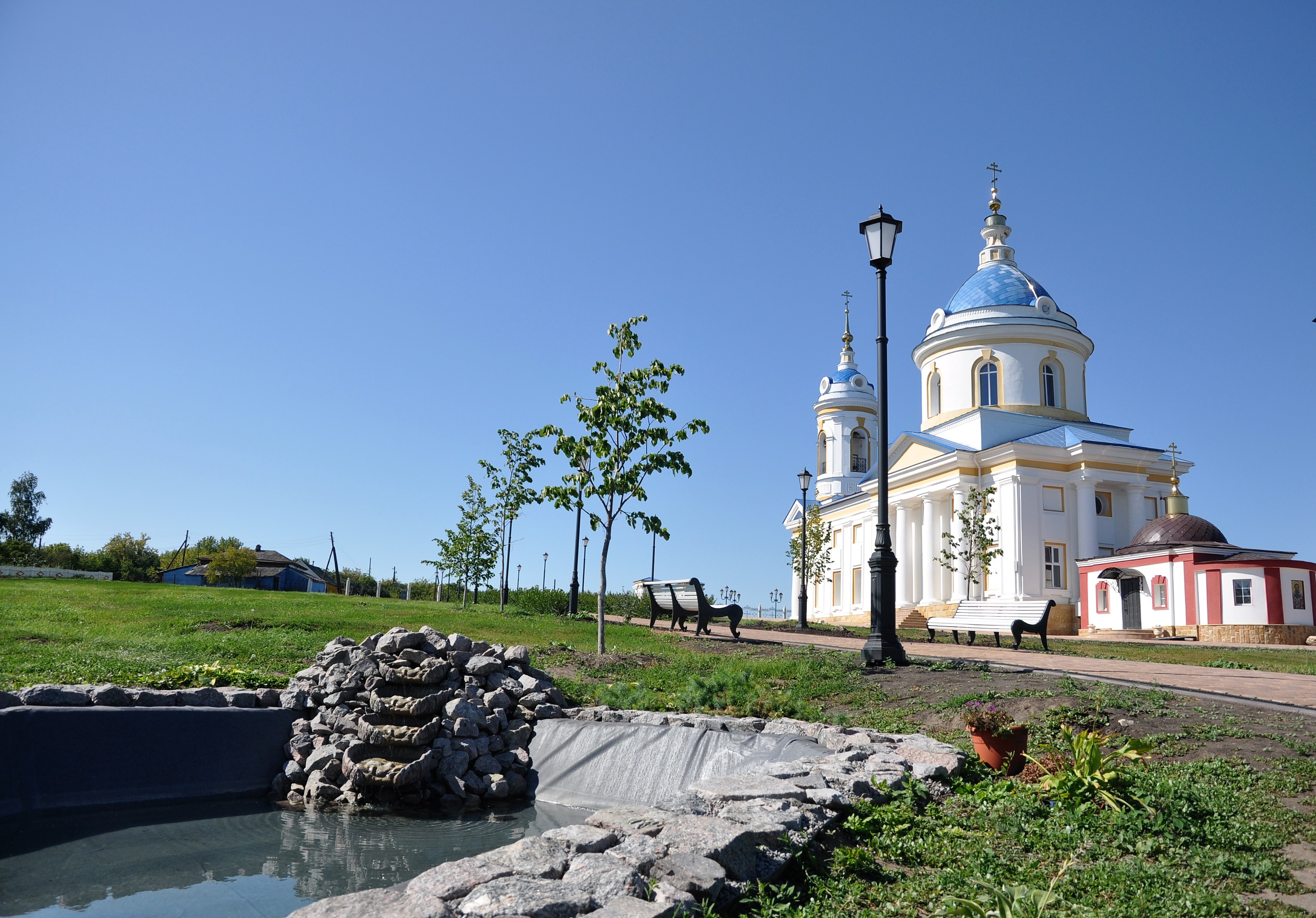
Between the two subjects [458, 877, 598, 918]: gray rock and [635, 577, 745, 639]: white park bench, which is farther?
[635, 577, 745, 639]: white park bench

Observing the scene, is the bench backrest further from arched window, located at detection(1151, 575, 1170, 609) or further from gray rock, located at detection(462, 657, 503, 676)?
arched window, located at detection(1151, 575, 1170, 609)

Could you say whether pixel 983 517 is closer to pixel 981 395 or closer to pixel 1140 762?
pixel 981 395

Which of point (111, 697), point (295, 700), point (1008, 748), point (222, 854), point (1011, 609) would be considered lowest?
point (222, 854)

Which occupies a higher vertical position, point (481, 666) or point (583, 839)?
point (481, 666)

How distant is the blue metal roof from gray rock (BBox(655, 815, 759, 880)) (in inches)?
1318

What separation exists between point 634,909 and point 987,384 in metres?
40.5

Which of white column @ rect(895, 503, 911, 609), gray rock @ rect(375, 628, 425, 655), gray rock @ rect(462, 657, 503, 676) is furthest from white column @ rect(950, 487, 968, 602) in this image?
gray rock @ rect(375, 628, 425, 655)

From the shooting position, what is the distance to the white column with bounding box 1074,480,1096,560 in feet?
110

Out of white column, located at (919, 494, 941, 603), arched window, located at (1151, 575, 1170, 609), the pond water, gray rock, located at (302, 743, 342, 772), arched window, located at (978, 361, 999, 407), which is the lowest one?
the pond water

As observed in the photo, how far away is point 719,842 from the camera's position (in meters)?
3.87

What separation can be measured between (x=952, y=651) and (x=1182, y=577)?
55.0ft

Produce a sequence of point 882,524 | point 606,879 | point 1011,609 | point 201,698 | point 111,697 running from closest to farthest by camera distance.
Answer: point 606,879 → point 111,697 → point 201,698 → point 882,524 → point 1011,609

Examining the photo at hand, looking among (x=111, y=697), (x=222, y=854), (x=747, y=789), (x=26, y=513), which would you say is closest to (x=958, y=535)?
(x=111, y=697)

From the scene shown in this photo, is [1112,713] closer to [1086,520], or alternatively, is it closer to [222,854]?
[222,854]
